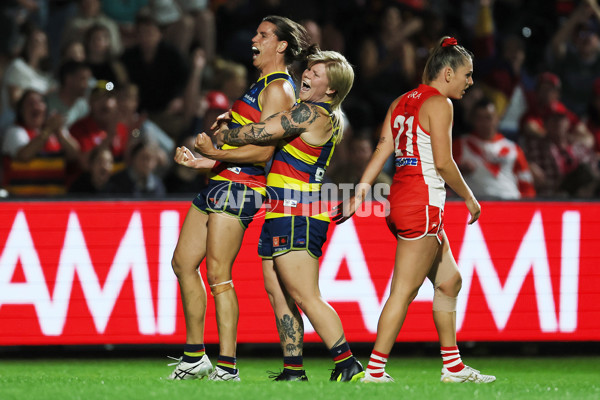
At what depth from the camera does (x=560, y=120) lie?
1123 cm

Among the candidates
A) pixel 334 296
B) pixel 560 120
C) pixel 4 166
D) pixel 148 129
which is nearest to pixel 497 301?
pixel 334 296

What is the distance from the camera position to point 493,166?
1020 centimetres

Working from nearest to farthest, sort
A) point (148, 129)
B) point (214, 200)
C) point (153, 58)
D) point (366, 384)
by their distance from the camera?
point (366, 384) < point (214, 200) < point (148, 129) < point (153, 58)

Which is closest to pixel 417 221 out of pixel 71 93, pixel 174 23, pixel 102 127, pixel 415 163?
pixel 415 163

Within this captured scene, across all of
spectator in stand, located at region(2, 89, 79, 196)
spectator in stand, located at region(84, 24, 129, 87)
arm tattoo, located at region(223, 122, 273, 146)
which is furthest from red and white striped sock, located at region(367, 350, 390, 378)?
spectator in stand, located at region(84, 24, 129, 87)

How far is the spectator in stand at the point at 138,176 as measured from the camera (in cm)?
948

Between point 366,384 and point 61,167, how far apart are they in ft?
17.7

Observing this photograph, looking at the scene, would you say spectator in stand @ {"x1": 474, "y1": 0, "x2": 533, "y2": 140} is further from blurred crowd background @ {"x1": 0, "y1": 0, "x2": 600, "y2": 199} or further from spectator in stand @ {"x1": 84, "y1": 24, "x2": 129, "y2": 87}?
spectator in stand @ {"x1": 84, "y1": 24, "x2": 129, "y2": 87}

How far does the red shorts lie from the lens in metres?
5.88

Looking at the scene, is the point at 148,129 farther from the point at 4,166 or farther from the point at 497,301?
the point at 497,301

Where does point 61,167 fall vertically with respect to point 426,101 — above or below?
below

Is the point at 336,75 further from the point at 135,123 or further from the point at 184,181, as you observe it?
the point at 135,123

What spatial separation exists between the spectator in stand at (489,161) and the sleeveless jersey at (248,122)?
14.5 ft

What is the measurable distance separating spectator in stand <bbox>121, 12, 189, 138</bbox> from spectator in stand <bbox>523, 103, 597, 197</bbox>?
14.1 feet
